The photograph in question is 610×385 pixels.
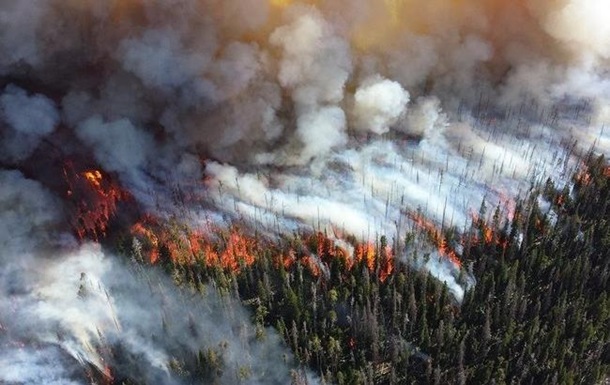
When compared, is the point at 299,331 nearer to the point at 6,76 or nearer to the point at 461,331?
the point at 461,331

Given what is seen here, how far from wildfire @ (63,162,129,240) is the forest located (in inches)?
249

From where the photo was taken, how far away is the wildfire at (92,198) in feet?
312

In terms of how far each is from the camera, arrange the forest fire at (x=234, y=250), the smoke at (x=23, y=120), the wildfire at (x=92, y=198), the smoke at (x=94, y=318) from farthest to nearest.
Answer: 1. the wildfire at (x=92, y=198)
2. the smoke at (x=23, y=120)
3. the forest fire at (x=234, y=250)
4. the smoke at (x=94, y=318)

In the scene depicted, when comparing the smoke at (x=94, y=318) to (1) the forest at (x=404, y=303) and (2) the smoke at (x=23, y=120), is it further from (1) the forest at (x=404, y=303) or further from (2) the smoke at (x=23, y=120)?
(2) the smoke at (x=23, y=120)

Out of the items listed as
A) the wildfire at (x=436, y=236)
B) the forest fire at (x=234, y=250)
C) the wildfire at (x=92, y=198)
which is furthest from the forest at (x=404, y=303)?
the wildfire at (x=92, y=198)

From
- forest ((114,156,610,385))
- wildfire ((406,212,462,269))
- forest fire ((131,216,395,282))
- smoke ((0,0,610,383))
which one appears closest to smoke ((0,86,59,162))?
smoke ((0,0,610,383))

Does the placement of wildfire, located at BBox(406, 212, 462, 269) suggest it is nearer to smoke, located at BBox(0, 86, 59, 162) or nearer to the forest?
the forest

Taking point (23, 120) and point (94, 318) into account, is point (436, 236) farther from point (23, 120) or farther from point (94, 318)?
point (23, 120)

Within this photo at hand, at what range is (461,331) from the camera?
3477 inches

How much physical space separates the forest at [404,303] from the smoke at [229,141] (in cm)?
329

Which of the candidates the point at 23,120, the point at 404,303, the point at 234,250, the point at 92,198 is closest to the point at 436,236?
the point at 404,303

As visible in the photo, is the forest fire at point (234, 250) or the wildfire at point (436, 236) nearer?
the forest fire at point (234, 250)

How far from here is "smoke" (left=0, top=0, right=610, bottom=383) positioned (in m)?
86.1

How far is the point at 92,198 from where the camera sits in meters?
98.9
